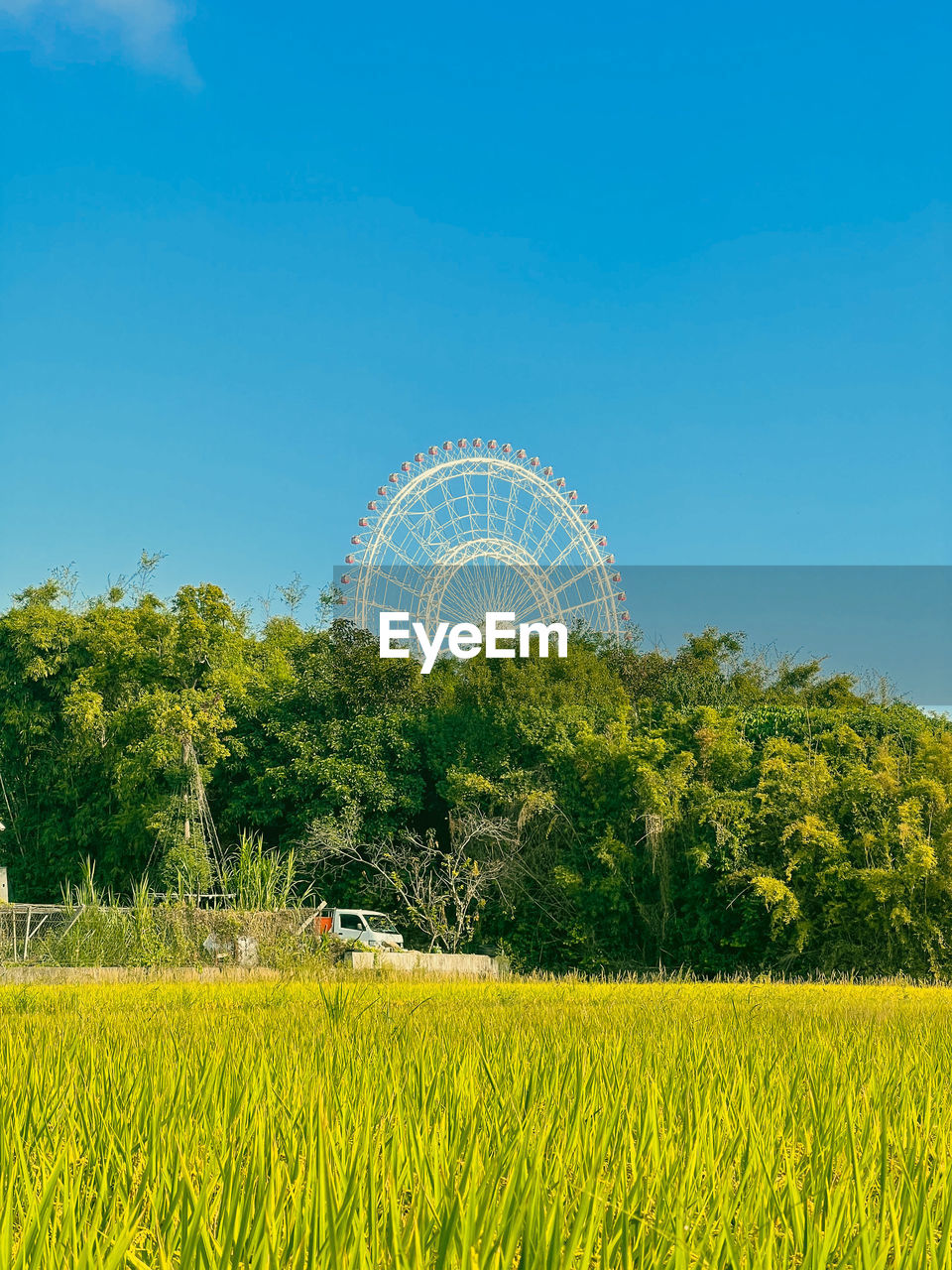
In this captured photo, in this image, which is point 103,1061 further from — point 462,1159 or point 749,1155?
point 749,1155

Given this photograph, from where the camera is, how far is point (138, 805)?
19938mm

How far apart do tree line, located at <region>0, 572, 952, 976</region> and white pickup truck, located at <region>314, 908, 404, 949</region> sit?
2.58ft

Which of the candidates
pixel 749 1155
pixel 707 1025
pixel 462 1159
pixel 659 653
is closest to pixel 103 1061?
pixel 462 1159

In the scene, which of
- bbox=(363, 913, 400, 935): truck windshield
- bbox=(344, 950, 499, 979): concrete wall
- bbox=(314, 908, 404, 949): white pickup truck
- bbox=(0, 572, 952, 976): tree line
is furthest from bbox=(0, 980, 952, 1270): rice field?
bbox=(363, 913, 400, 935): truck windshield

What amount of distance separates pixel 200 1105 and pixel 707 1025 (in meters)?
3.21

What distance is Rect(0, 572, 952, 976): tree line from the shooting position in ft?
52.7

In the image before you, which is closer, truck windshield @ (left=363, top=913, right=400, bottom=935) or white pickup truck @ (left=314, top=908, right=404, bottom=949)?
white pickup truck @ (left=314, top=908, right=404, bottom=949)

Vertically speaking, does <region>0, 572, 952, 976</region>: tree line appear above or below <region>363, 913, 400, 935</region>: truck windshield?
above

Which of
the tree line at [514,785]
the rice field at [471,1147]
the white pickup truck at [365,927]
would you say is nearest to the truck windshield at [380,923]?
the white pickup truck at [365,927]

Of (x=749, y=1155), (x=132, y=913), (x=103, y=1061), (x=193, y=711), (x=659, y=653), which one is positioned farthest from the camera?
(x=659, y=653)

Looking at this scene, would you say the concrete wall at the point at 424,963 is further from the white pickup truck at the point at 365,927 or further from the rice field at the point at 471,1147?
the rice field at the point at 471,1147

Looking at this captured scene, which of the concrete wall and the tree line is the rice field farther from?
the tree line

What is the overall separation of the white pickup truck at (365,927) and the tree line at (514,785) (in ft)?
2.58

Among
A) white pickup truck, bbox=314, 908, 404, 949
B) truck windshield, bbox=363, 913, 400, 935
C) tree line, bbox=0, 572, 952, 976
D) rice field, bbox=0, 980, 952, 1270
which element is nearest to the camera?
rice field, bbox=0, 980, 952, 1270
